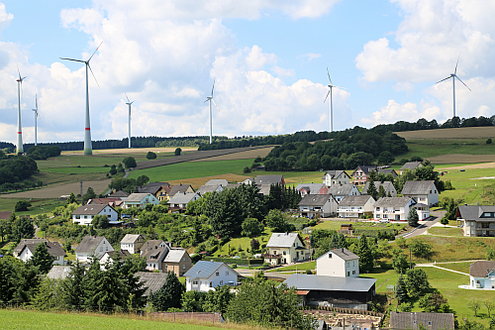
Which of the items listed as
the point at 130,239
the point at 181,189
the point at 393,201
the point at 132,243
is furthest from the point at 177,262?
the point at 181,189

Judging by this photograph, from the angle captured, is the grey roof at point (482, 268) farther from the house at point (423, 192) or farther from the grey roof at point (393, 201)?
the house at point (423, 192)

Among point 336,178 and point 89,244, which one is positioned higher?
point 336,178

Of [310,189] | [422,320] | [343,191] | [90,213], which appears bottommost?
[422,320]

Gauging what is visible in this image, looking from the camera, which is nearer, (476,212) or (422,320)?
(422,320)

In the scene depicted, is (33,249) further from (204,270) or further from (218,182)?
(218,182)

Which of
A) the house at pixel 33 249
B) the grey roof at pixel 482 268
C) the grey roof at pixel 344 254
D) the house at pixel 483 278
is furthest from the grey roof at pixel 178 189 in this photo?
the house at pixel 483 278

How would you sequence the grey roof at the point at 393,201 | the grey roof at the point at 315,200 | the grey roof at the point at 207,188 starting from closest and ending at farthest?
the grey roof at the point at 393,201, the grey roof at the point at 315,200, the grey roof at the point at 207,188

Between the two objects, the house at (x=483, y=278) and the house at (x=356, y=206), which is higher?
the house at (x=356, y=206)
